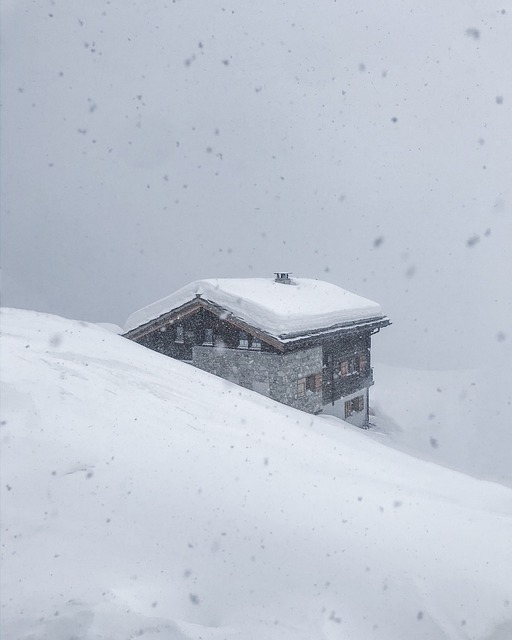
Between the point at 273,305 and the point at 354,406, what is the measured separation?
244 inches

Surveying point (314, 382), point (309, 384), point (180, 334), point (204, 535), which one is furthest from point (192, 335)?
point (204, 535)

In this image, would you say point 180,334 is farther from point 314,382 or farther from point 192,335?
point 314,382

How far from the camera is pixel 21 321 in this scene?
6184mm

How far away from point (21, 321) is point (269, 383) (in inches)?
333

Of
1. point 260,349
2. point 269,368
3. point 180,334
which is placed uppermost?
point 180,334

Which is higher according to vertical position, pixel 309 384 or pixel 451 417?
pixel 309 384

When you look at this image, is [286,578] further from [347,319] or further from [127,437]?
[347,319]

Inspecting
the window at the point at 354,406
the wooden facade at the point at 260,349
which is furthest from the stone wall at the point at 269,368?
the window at the point at 354,406

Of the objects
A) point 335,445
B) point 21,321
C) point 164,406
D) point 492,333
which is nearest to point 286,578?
point 164,406

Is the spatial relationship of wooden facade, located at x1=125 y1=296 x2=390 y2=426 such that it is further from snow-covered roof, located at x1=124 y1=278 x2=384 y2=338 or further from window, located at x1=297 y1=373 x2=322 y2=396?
snow-covered roof, located at x1=124 y1=278 x2=384 y2=338

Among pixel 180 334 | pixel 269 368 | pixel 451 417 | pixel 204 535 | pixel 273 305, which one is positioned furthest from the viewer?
pixel 451 417

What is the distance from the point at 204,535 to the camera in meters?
3.26

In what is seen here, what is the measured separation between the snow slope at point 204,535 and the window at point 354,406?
13456mm

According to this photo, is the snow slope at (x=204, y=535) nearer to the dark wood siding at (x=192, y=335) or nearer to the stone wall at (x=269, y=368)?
the stone wall at (x=269, y=368)
